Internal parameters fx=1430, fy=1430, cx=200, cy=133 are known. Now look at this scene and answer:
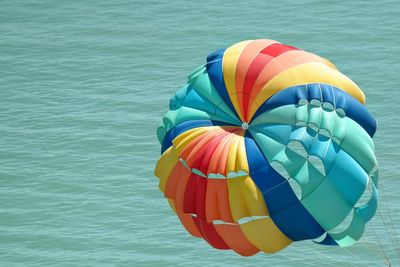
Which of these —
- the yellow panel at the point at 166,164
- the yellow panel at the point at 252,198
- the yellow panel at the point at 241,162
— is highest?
the yellow panel at the point at 166,164

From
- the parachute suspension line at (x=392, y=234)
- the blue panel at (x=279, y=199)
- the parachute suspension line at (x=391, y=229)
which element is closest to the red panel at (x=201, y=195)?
the blue panel at (x=279, y=199)

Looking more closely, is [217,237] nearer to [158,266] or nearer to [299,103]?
[299,103]

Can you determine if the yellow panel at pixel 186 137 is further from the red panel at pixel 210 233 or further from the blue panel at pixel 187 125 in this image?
the red panel at pixel 210 233

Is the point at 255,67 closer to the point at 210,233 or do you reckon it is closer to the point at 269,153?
the point at 269,153

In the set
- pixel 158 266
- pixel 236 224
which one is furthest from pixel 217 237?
pixel 158 266

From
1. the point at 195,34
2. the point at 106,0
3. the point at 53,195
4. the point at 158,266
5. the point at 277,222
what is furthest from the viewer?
the point at 106,0

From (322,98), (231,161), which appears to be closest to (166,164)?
(231,161)
